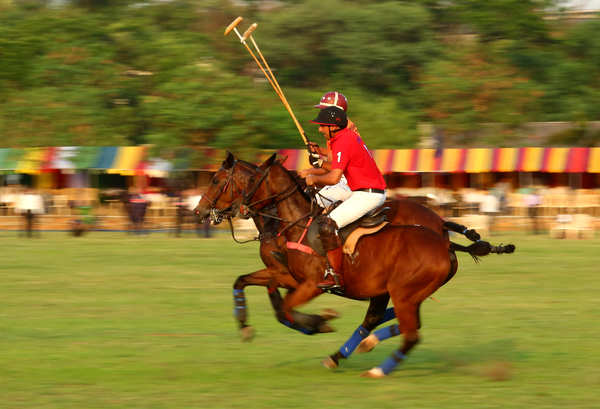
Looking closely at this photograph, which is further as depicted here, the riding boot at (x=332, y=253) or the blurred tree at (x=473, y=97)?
the blurred tree at (x=473, y=97)

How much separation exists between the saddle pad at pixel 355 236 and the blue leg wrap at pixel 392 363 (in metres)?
0.99

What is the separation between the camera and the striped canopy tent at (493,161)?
117 feet

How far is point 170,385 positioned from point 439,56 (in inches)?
2304

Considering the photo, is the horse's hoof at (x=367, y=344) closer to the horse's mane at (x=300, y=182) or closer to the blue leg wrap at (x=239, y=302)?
the blue leg wrap at (x=239, y=302)

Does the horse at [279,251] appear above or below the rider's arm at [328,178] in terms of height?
below

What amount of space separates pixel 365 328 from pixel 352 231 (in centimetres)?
105

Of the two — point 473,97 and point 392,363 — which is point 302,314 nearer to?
point 392,363

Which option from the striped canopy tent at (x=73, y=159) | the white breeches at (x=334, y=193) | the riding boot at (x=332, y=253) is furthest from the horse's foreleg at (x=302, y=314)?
the striped canopy tent at (x=73, y=159)

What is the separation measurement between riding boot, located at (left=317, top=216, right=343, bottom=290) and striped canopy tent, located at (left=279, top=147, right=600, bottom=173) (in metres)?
26.5

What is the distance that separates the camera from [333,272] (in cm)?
858

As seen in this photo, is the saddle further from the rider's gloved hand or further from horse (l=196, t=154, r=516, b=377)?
the rider's gloved hand

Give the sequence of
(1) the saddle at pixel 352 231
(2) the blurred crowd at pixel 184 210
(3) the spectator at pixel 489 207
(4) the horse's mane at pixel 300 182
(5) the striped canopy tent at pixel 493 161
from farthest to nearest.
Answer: (5) the striped canopy tent at pixel 493 161
(3) the spectator at pixel 489 207
(2) the blurred crowd at pixel 184 210
(4) the horse's mane at pixel 300 182
(1) the saddle at pixel 352 231

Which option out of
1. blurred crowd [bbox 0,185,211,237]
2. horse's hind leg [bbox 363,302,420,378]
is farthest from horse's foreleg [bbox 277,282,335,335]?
blurred crowd [bbox 0,185,211,237]

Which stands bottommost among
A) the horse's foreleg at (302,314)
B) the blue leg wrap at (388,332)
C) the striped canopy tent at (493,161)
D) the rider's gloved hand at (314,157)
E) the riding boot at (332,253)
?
the striped canopy tent at (493,161)
